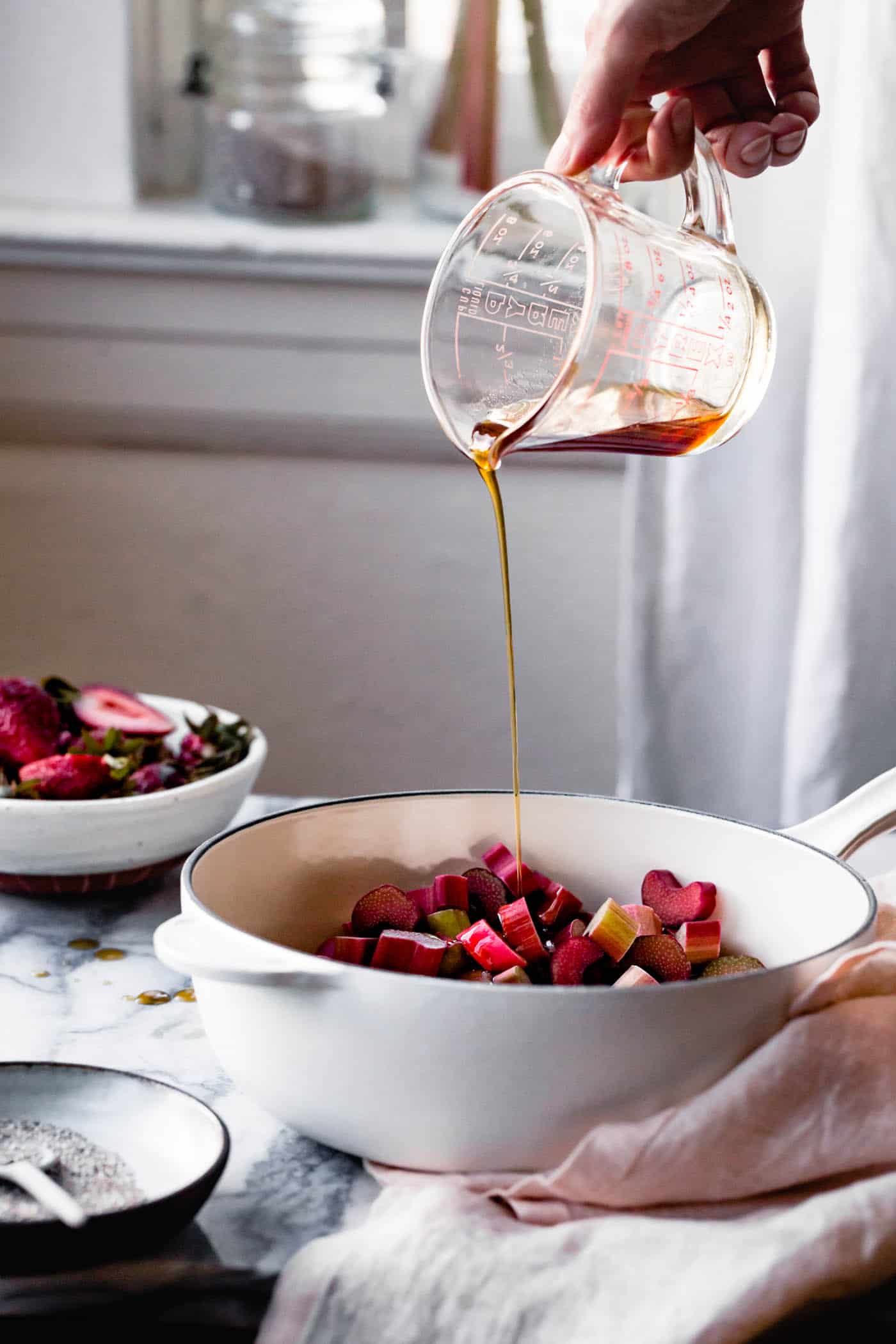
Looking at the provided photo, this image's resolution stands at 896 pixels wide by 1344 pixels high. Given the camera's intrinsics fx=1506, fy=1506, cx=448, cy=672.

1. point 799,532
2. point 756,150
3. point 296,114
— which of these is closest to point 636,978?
point 756,150

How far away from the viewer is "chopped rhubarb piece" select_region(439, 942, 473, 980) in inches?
28.8

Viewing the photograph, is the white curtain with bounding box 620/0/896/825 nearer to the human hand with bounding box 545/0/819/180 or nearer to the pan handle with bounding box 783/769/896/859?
the human hand with bounding box 545/0/819/180

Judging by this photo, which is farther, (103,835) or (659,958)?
(103,835)

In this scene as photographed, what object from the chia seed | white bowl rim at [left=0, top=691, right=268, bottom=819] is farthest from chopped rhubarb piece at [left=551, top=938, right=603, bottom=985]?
white bowl rim at [left=0, top=691, right=268, bottom=819]

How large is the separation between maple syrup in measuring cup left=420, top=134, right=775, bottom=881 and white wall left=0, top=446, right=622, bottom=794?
0.99 m

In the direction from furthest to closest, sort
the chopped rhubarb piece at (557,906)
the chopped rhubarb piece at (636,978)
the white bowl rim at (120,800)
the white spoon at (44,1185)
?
the white bowl rim at (120,800), the chopped rhubarb piece at (557,906), the chopped rhubarb piece at (636,978), the white spoon at (44,1185)

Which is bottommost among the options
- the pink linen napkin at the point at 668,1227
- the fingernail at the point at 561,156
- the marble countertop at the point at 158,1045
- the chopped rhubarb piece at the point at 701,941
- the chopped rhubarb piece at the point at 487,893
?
the marble countertop at the point at 158,1045

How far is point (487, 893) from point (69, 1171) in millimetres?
277

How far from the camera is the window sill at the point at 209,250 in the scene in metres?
1.79

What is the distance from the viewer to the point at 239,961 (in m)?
0.61

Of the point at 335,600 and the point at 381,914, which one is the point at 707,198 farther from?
the point at 335,600

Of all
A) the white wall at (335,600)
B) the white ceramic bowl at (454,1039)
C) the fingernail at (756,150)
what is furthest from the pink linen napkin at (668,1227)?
the white wall at (335,600)

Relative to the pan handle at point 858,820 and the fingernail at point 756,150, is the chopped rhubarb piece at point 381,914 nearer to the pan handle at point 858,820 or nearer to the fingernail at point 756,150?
the pan handle at point 858,820

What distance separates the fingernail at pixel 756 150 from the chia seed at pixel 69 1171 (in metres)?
0.80
